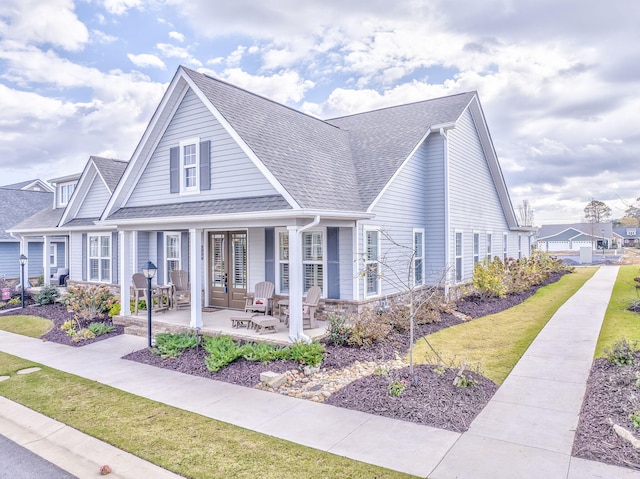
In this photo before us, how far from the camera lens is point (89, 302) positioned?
44.4ft

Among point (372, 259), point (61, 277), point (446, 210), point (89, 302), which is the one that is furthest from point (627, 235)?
point (89, 302)

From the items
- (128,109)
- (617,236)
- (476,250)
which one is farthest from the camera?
(617,236)

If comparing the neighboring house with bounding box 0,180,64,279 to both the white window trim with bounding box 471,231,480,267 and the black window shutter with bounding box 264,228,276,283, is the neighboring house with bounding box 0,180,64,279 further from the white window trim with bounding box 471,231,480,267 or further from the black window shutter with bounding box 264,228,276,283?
the white window trim with bounding box 471,231,480,267

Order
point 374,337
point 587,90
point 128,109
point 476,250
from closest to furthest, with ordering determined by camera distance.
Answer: point 374,337
point 587,90
point 476,250
point 128,109

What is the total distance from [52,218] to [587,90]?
24943 mm

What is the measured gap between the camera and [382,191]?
11445 millimetres

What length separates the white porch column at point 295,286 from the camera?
862cm

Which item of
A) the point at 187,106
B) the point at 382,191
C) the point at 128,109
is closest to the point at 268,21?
the point at 187,106

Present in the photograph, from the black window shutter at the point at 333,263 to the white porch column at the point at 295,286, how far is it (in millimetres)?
2308

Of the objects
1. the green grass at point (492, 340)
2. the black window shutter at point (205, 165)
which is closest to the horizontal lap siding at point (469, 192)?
the green grass at point (492, 340)

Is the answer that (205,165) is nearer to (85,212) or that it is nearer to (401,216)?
(401,216)

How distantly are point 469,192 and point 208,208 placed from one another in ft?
35.6

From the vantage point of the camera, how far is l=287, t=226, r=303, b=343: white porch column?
28.3 ft

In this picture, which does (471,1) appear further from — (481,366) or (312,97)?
(312,97)
